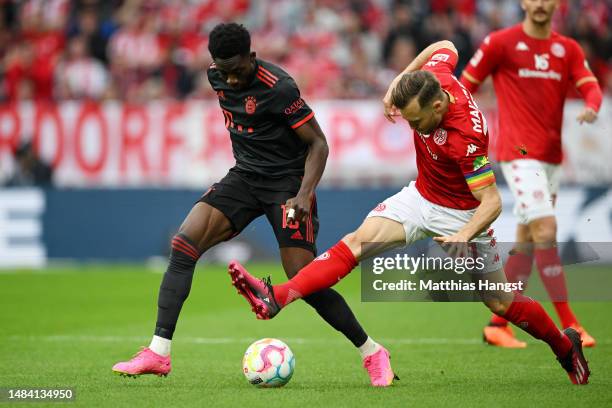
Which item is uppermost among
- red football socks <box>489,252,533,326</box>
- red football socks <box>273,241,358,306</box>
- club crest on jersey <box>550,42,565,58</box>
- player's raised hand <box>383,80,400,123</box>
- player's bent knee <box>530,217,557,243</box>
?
club crest on jersey <box>550,42,565,58</box>

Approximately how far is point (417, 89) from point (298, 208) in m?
1.04

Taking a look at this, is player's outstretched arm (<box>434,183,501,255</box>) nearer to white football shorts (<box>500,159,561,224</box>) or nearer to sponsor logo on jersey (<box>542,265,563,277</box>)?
white football shorts (<box>500,159,561,224</box>)

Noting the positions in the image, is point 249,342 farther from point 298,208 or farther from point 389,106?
point 389,106

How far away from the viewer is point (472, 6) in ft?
58.5

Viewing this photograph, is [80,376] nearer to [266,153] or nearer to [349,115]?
[266,153]

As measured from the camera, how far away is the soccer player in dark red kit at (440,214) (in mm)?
6094


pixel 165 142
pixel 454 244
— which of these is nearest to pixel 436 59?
pixel 454 244

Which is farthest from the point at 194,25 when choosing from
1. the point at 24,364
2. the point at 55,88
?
the point at 24,364

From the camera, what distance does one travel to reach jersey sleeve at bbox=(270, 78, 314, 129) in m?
6.78

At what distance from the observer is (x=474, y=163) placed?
6207 millimetres

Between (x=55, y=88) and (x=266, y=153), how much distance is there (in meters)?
11.6

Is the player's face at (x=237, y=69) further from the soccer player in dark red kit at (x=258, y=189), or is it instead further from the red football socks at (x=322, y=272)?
the red football socks at (x=322, y=272)

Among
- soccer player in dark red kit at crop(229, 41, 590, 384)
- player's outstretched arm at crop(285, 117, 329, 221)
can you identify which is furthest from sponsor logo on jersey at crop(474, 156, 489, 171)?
player's outstretched arm at crop(285, 117, 329, 221)

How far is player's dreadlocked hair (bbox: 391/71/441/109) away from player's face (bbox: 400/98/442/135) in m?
0.02
